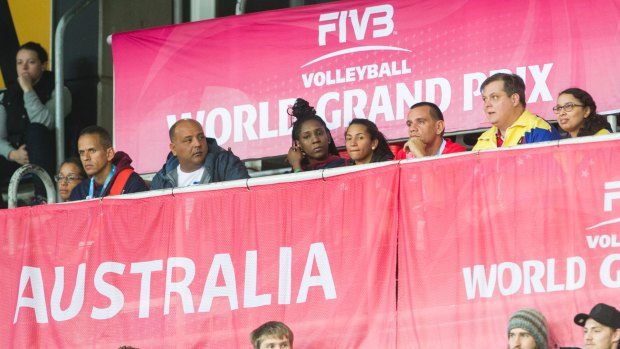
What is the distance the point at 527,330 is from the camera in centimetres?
1034

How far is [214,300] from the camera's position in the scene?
12023mm

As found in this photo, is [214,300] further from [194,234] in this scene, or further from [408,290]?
[408,290]

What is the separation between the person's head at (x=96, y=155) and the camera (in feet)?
44.1

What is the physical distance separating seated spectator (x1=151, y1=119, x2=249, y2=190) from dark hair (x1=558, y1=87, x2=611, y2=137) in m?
2.59

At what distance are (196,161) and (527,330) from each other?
142 inches

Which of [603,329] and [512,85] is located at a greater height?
[512,85]

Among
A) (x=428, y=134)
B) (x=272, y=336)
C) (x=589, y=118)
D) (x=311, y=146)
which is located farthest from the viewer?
(x=311, y=146)

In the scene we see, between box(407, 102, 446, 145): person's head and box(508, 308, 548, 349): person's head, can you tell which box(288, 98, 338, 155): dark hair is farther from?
box(508, 308, 548, 349): person's head

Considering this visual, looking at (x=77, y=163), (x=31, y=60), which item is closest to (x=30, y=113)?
(x=31, y=60)

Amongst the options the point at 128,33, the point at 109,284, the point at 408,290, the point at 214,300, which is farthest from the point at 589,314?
the point at 128,33

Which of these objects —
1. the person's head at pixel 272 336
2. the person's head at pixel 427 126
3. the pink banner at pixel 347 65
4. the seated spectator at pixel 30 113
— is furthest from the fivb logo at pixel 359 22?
the person's head at pixel 272 336

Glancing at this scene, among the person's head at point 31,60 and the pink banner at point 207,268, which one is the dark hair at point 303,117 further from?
the person's head at point 31,60

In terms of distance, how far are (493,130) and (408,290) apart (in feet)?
4.81

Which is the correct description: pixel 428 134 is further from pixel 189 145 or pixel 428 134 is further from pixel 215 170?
pixel 189 145
